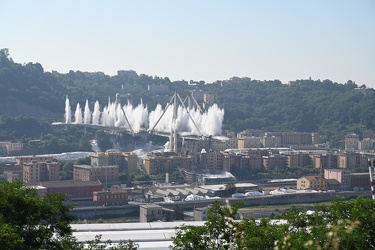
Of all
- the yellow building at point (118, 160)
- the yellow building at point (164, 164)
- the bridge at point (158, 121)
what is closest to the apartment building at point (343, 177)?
the yellow building at point (164, 164)

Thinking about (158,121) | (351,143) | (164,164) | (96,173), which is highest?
(158,121)

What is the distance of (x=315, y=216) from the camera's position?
966 cm

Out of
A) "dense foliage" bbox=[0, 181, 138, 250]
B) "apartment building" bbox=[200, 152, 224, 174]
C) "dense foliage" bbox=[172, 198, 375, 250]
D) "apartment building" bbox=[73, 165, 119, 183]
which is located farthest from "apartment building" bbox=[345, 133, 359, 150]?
"dense foliage" bbox=[0, 181, 138, 250]

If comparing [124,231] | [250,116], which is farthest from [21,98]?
[124,231]

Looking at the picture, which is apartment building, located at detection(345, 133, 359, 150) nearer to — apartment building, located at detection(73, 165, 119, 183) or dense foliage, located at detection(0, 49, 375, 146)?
dense foliage, located at detection(0, 49, 375, 146)

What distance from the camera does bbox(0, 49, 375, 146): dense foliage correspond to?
4409 cm

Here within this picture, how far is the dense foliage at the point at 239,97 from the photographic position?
44.1 meters

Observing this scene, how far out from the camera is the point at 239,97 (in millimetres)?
57500

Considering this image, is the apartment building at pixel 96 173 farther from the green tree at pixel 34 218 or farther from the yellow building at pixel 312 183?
the green tree at pixel 34 218

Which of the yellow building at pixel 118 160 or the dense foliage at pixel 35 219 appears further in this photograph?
the yellow building at pixel 118 160

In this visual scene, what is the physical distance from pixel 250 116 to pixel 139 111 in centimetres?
1136

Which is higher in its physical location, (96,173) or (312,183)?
(96,173)

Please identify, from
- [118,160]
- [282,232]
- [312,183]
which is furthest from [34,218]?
[118,160]

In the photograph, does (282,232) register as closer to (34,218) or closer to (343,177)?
(34,218)
